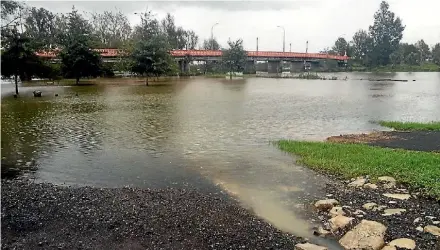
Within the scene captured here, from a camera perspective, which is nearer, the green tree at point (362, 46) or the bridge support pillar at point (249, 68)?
the bridge support pillar at point (249, 68)

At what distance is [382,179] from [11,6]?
37165 millimetres

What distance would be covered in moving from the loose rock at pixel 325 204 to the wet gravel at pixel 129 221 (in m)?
1.82

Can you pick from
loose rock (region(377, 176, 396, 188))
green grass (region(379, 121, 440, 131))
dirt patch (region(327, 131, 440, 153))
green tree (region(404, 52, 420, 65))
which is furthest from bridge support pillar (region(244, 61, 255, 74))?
loose rock (region(377, 176, 396, 188))

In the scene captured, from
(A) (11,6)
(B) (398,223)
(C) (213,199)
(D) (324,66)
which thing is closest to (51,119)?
(A) (11,6)

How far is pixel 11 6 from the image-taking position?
121ft

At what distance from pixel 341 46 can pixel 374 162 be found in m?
157

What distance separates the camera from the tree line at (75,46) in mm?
42625

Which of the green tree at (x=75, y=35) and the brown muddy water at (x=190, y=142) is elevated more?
the green tree at (x=75, y=35)

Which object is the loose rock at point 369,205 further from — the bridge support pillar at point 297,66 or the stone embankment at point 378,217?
the bridge support pillar at point 297,66

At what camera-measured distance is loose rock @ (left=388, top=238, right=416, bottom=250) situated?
7.82m

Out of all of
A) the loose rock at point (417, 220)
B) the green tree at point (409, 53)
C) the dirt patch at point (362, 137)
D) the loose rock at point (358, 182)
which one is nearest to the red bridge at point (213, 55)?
the green tree at point (409, 53)

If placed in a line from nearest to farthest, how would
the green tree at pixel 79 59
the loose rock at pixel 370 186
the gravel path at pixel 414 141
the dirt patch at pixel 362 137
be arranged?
1. the loose rock at pixel 370 186
2. the gravel path at pixel 414 141
3. the dirt patch at pixel 362 137
4. the green tree at pixel 79 59

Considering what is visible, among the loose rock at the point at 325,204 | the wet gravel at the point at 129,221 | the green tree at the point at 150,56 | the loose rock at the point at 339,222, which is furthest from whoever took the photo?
the green tree at the point at 150,56

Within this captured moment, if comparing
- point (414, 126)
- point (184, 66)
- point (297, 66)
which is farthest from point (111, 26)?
point (414, 126)
